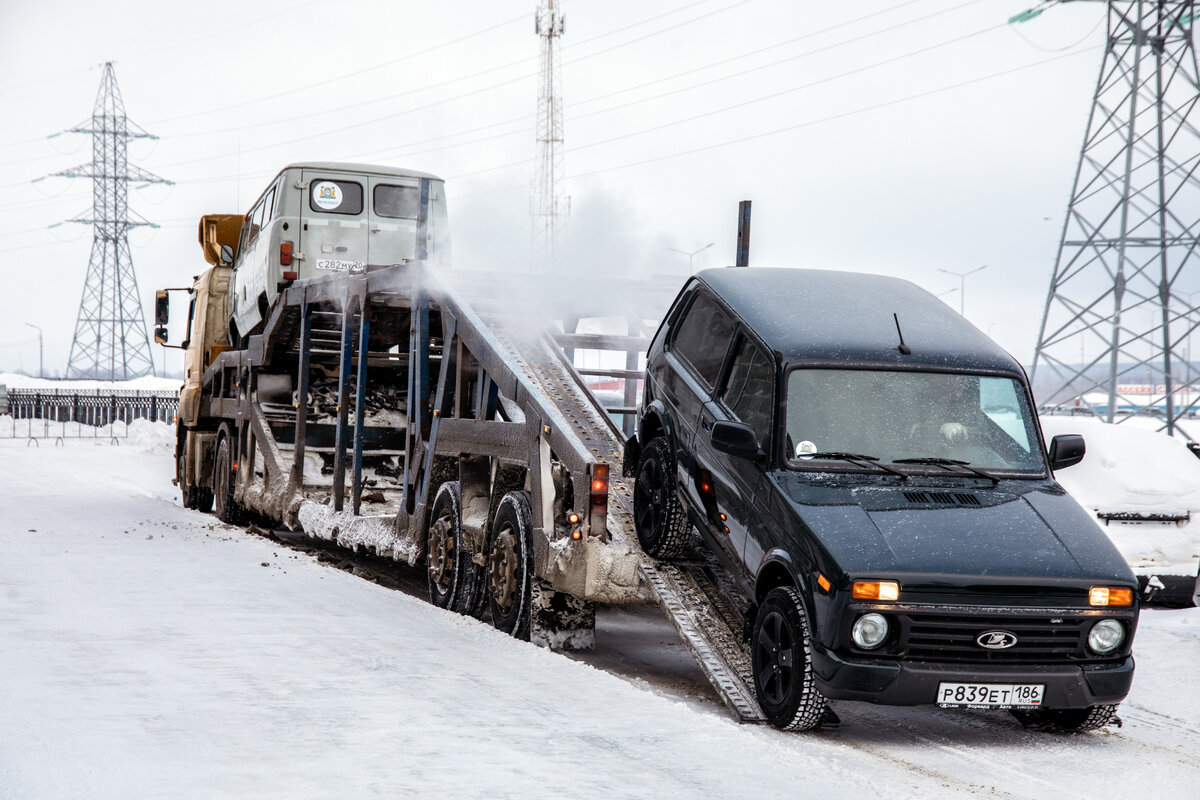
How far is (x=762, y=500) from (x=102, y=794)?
10.7 ft

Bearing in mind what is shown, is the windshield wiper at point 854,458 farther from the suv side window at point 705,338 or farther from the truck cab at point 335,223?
the truck cab at point 335,223

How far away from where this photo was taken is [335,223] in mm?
13414

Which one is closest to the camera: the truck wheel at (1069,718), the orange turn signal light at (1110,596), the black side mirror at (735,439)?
the orange turn signal light at (1110,596)

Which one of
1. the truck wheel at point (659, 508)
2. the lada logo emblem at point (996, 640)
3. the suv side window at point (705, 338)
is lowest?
the lada logo emblem at point (996, 640)

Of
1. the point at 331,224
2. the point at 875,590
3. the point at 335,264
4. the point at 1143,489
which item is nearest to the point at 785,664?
the point at 875,590

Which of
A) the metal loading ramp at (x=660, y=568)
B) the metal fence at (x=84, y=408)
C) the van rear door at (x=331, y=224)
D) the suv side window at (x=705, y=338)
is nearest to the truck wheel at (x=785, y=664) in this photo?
the metal loading ramp at (x=660, y=568)

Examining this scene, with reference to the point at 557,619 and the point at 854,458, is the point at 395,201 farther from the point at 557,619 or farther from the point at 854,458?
the point at 854,458

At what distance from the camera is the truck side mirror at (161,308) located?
17750 millimetres

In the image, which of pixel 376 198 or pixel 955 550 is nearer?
pixel 955 550

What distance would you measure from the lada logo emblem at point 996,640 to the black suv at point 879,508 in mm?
11

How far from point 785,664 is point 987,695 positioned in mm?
900

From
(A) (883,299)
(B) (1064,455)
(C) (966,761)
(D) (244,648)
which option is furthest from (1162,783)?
(D) (244,648)

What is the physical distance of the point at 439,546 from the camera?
8945mm

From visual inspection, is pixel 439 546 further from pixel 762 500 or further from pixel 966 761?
pixel 966 761
